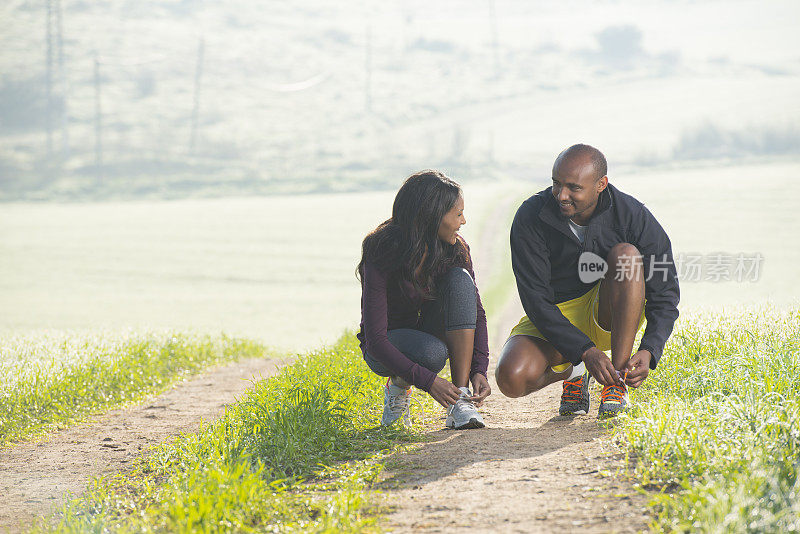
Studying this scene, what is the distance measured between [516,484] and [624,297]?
4.68ft

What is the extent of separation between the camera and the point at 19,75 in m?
Result: 74.6

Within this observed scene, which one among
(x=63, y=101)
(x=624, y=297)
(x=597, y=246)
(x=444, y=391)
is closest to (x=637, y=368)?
(x=624, y=297)

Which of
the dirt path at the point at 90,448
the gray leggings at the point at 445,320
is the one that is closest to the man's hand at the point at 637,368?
the gray leggings at the point at 445,320

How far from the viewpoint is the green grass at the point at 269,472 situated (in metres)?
2.66

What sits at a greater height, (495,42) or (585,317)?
(495,42)

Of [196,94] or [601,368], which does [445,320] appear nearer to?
[601,368]

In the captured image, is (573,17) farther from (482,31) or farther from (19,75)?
(19,75)

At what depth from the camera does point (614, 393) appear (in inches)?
153

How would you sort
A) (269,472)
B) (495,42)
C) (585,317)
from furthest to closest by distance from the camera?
1. (495,42)
2. (585,317)
3. (269,472)

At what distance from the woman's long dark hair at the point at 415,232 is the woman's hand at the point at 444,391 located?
1.89 ft

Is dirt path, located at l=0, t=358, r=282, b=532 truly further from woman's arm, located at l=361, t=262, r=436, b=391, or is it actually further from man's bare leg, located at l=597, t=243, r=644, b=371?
man's bare leg, located at l=597, t=243, r=644, b=371

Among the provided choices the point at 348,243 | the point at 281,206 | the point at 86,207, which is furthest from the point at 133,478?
the point at 86,207

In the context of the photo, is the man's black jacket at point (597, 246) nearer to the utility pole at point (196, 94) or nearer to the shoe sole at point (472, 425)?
the shoe sole at point (472, 425)

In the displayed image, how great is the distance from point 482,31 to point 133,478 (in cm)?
11112
